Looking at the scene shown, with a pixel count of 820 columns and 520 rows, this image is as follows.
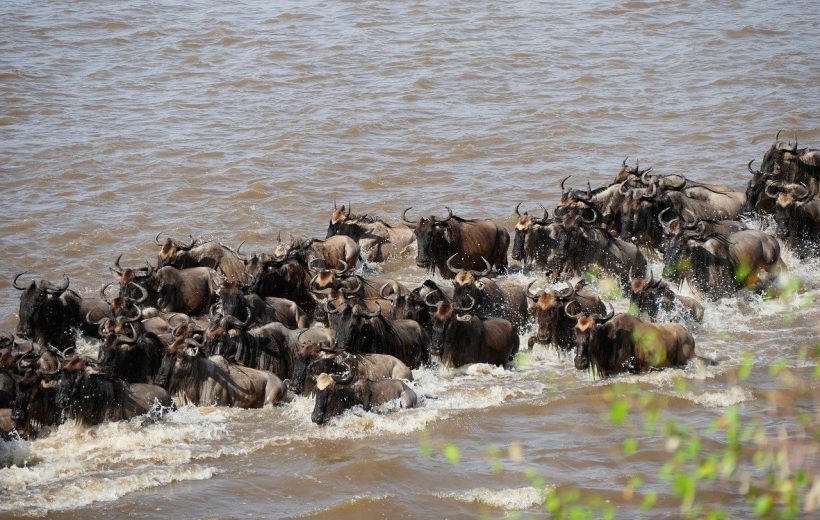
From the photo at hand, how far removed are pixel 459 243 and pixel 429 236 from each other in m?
0.51

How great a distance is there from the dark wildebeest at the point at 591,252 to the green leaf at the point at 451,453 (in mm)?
5224

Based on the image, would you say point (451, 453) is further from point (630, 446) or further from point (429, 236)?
point (429, 236)

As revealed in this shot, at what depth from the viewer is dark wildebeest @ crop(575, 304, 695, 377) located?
493 inches

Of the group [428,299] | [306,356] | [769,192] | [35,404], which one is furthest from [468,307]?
[769,192]

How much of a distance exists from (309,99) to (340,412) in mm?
15029

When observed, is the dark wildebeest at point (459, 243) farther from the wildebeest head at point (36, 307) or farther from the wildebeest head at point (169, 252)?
the wildebeest head at point (36, 307)

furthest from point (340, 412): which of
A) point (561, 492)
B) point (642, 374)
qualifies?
point (642, 374)

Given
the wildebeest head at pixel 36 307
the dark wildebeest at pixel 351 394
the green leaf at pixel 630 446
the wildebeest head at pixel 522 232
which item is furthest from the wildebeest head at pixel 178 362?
the wildebeest head at pixel 522 232

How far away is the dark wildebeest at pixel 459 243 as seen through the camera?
623 inches

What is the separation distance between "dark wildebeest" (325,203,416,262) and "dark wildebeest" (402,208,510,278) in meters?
0.76

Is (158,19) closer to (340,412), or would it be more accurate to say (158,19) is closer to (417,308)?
(417,308)

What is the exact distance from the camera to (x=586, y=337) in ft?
41.0

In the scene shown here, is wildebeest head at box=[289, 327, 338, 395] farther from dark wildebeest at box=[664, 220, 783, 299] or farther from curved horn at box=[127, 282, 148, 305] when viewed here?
dark wildebeest at box=[664, 220, 783, 299]

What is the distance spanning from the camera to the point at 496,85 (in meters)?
26.4
